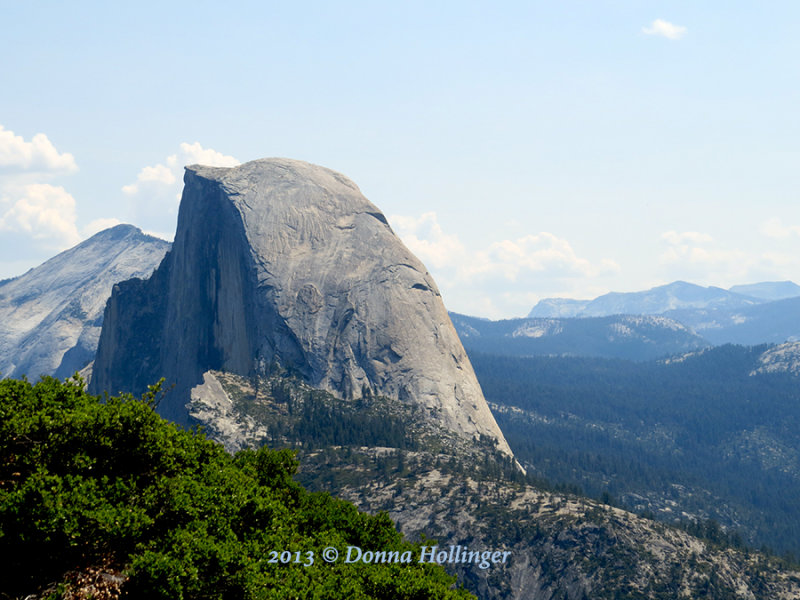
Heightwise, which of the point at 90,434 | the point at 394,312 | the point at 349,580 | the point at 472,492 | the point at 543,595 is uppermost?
the point at 394,312

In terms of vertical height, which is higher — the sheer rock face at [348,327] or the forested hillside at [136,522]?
the sheer rock face at [348,327]

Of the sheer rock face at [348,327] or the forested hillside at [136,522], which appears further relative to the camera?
the sheer rock face at [348,327]

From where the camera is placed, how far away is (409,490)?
12012 centimetres

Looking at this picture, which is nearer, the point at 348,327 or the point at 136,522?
the point at 136,522

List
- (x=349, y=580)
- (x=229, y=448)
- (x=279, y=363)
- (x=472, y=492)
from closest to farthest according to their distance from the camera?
1. (x=349, y=580)
2. (x=472, y=492)
3. (x=229, y=448)
4. (x=279, y=363)

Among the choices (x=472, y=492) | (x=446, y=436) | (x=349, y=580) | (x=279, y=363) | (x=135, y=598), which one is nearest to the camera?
(x=135, y=598)

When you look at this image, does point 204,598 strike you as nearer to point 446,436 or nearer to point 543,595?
point 543,595

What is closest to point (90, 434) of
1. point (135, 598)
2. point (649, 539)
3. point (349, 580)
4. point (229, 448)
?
point (135, 598)

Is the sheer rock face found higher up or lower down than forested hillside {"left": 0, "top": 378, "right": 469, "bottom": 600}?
higher up

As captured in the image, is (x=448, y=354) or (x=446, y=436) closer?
(x=446, y=436)

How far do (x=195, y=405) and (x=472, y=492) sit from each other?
59.9 metres

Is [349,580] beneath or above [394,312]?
beneath

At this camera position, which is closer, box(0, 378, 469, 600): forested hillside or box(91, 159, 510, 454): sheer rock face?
box(0, 378, 469, 600): forested hillside

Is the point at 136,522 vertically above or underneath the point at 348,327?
underneath
